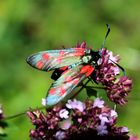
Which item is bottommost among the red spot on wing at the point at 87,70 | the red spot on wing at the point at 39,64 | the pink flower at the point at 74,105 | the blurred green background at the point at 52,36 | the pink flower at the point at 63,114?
the pink flower at the point at 63,114

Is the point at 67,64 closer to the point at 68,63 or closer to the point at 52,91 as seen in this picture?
the point at 68,63

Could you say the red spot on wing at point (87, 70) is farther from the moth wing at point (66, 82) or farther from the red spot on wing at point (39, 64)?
the red spot on wing at point (39, 64)

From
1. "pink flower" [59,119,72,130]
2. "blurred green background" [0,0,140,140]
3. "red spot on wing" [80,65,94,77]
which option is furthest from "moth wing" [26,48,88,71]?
"blurred green background" [0,0,140,140]

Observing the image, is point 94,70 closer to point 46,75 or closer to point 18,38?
point 46,75

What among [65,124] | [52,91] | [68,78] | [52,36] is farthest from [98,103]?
[52,36]

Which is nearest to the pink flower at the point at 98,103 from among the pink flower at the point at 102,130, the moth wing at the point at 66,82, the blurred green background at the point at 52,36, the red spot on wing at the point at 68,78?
the pink flower at the point at 102,130

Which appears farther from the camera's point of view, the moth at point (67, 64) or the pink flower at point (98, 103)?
the pink flower at point (98, 103)

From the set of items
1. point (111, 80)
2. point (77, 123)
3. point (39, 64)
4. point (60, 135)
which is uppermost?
point (111, 80)
